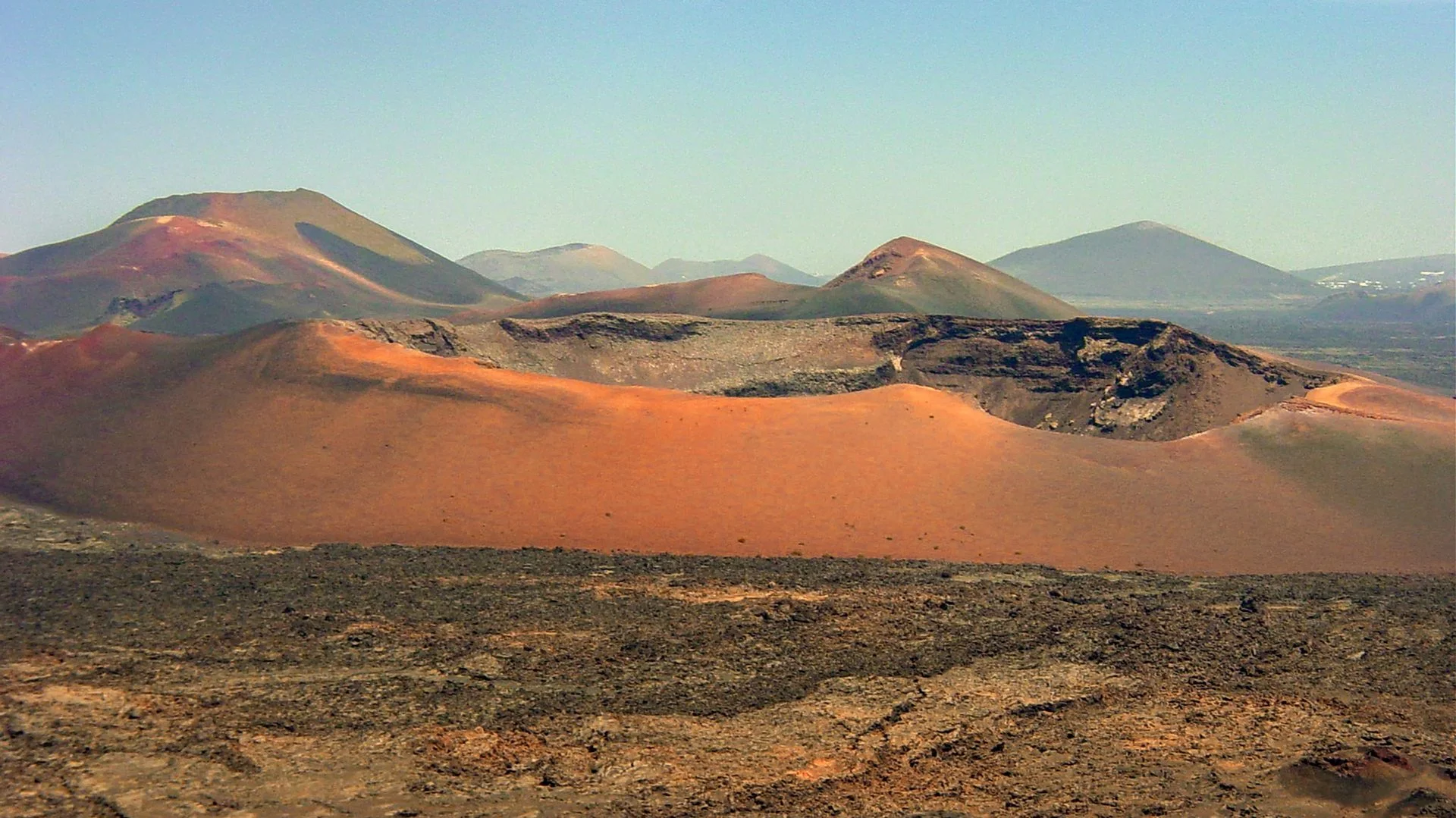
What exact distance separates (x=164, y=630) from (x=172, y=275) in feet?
312

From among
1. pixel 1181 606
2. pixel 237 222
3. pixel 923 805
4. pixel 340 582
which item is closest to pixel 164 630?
pixel 340 582

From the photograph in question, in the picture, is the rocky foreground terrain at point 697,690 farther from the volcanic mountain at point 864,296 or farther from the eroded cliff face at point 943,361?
the volcanic mountain at point 864,296

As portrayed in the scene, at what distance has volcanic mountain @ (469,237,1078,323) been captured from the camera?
7325 cm

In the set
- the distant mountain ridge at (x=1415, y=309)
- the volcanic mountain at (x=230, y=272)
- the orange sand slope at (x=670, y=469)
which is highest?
the volcanic mountain at (x=230, y=272)

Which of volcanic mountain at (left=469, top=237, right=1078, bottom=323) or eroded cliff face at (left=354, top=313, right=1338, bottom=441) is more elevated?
volcanic mountain at (left=469, top=237, right=1078, bottom=323)

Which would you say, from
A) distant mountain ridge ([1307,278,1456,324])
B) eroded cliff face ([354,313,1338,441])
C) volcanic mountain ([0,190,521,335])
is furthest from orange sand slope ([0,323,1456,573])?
distant mountain ridge ([1307,278,1456,324])

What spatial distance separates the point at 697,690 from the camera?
1616 cm

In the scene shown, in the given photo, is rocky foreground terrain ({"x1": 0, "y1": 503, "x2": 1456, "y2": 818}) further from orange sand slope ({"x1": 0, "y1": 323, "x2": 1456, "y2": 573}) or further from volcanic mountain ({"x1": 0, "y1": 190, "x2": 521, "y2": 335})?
volcanic mountain ({"x1": 0, "y1": 190, "x2": 521, "y2": 335})

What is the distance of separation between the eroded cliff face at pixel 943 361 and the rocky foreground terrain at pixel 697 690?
17328mm

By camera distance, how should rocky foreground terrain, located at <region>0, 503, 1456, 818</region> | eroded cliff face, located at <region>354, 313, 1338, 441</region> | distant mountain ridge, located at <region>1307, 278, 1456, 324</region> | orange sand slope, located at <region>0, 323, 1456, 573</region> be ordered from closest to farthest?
rocky foreground terrain, located at <region>0, 503, 1456, 818</region>, orange sand slope, located at <region>0, 323, 1456, 573</region>, eroded cliff face, located at <region>354, 313, 1338, 441</region>, distant mountain ridge, located at <region>1307, 278, 1456, 324</region>

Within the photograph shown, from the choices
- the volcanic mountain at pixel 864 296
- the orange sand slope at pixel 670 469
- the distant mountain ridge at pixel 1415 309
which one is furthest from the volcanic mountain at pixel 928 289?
the distant mountain ridge at pixel 1415 309

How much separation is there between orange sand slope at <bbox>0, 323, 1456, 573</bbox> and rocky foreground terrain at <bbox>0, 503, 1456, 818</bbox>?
2.86m

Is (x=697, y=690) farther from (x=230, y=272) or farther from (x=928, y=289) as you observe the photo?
(x=230, y=272)

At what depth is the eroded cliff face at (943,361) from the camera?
3950cm
